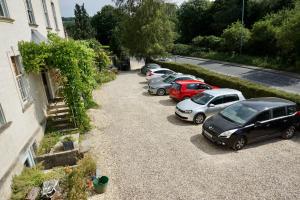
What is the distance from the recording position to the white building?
6789 millimetres

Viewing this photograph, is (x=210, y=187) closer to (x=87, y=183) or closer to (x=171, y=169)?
(x=171, y=169)

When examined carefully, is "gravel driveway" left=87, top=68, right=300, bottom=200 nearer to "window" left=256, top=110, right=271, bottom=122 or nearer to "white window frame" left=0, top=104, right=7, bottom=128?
"window" left=256, top=110, right=271, bottom=122

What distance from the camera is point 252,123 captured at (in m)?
9.23

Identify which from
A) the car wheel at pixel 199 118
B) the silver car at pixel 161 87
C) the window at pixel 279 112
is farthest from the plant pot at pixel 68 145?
the silver car at pixel 161 87

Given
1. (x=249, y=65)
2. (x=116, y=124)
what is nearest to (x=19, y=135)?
(x=116, y=124)

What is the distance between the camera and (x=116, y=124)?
1239cm

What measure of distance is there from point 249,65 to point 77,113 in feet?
88.5

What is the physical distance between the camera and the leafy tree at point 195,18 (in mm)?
56625

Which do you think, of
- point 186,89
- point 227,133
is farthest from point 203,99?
point 227,133

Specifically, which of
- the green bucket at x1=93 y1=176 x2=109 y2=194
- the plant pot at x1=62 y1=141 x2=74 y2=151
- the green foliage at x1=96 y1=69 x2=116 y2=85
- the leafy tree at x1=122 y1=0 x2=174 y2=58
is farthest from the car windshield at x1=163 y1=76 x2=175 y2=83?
the green bucket at x1=93 y1=176 x2=109 y2=194

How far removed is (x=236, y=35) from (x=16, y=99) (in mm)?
34314

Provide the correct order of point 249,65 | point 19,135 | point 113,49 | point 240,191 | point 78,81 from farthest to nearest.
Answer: point 113,49, point 249,65, point 78,81, point 19,135, point 240,191

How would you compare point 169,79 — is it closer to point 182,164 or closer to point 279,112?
point 279,112

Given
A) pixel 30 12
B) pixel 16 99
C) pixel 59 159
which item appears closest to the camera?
pixel 16 99
